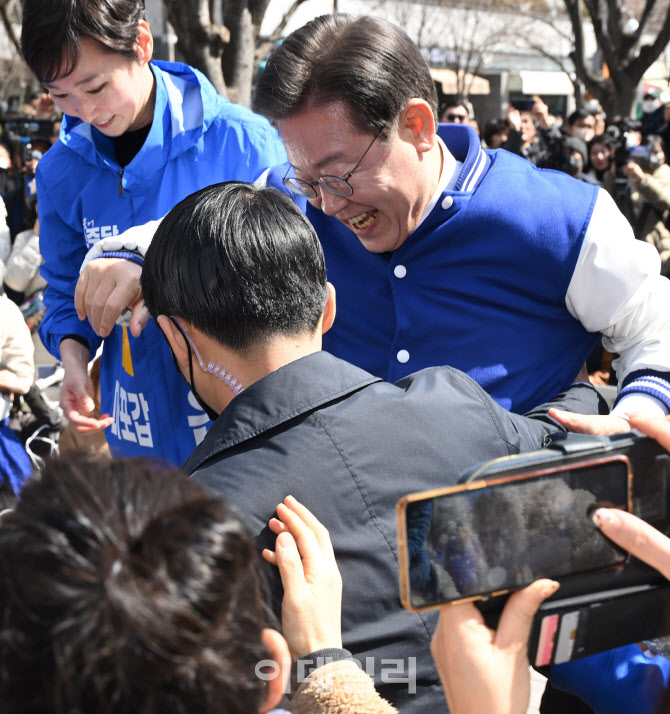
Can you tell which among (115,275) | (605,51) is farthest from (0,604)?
(605,51)

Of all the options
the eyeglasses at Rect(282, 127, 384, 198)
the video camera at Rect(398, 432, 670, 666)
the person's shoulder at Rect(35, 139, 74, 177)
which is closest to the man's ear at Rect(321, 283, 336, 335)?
the eyeglasses at Rect(282, 127, 384, 198)

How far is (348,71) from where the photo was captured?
195cm

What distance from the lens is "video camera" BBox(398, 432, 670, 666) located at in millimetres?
1000

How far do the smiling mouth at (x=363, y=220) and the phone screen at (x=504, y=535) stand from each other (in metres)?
1.13

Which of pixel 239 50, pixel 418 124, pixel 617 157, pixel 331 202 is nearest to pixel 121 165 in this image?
pixel 331 202

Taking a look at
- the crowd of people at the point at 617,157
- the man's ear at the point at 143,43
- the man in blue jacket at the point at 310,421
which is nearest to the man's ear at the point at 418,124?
the man in blue jacket at the point at 310,421

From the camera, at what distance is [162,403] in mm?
2488

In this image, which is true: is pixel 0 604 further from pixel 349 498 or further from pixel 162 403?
pixel 162 403

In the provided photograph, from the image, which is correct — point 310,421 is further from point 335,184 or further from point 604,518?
point 335,184

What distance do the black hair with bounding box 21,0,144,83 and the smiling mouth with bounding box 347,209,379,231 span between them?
892 millimetres

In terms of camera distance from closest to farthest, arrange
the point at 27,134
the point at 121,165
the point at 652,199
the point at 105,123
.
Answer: the point at 105,123, the point at 121,165, the point at 652,199, the point at 27,134

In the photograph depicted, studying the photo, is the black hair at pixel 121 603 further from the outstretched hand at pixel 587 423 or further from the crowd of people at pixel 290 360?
the outstretched hand at pixel 587 423

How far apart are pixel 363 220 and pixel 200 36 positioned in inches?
299

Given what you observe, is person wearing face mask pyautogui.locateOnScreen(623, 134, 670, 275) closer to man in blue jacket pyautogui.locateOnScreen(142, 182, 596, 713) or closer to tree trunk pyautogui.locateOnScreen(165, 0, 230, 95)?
tree trunk pyautogui.locateOnScreen(165, 0, 230, 95)
